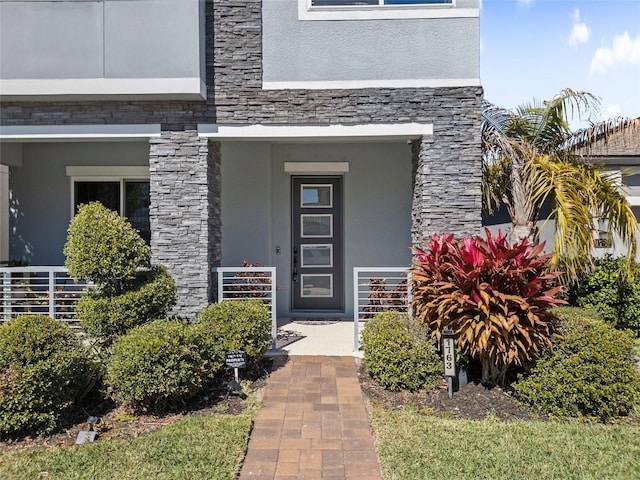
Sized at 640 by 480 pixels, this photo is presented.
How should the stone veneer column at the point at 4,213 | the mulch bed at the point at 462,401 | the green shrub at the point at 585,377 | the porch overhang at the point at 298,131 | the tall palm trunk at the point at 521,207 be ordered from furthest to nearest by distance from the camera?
the stone veneer column at the point at 4,213
the tall palm trunk at the point at 521,207
the porch overhang at the point at 298,131
the mulch bed at the point at 462,401
the green shrub at the point at 585,377

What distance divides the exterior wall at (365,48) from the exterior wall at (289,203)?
7.33 ft

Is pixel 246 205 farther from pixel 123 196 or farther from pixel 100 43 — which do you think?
pixel 100 43

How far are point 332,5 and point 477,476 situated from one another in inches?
245

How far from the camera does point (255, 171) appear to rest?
855 cm

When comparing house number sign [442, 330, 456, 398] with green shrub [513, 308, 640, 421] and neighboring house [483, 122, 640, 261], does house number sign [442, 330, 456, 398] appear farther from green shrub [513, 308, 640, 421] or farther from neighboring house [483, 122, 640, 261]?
neighboring house [483, 122, 640, 261]

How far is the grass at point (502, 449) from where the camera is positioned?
3514 mm

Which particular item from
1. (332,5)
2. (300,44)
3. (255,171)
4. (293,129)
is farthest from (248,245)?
(332,5)

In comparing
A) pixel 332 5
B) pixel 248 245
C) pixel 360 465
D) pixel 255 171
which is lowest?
pixel 360 465

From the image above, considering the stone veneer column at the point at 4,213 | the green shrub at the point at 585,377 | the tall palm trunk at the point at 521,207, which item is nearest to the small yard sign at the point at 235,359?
the green shrub at the point at 585,377

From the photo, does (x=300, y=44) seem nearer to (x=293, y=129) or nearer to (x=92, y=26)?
(x=293, y=129)

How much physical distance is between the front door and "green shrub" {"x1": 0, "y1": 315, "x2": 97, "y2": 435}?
16.1 feet

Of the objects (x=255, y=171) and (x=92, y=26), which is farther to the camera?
(x=255, y=171)

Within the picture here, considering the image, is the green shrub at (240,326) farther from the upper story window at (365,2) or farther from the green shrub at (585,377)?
the upper story window at (365,2)

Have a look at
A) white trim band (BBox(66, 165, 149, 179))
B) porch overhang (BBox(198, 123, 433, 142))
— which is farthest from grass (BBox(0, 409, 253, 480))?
white trim band (BBox(66, 165, 149, 179))
